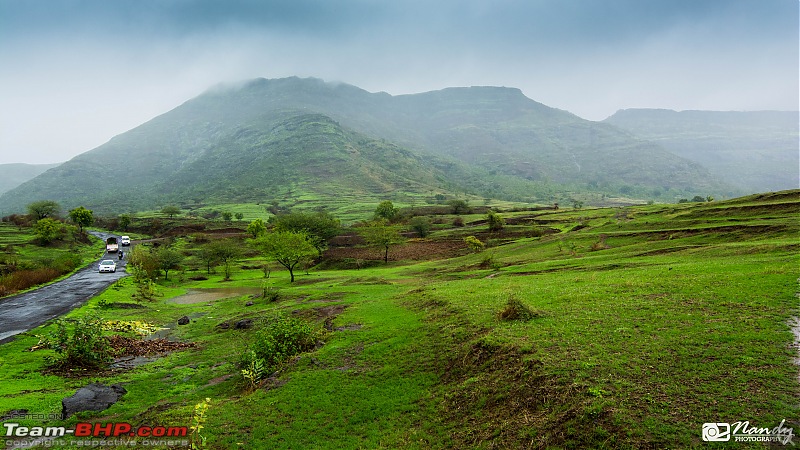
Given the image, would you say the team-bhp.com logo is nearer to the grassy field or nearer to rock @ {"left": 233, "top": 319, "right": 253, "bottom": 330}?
the grassy field

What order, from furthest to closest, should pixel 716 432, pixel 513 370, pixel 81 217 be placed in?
pixel 81 217
pixel 513 370
pixel 716 432

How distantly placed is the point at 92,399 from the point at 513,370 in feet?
60.1

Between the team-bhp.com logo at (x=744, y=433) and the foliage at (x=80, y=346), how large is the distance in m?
28.2

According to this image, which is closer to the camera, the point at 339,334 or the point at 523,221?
the point at 339,334

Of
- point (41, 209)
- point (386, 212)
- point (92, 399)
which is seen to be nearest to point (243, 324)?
point (92, 399)

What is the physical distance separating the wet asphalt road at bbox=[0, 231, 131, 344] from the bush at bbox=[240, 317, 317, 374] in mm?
18109

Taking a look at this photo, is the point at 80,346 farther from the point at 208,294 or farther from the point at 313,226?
the point at 313,226

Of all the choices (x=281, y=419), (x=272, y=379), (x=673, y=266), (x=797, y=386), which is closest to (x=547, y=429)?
(x=797, y=386)

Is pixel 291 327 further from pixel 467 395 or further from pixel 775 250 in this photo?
pixel 775 250

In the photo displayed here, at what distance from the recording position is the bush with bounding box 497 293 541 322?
1915cm

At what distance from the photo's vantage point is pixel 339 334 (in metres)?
24.0

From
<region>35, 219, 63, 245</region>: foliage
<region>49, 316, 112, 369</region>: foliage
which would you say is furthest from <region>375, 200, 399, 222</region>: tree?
<region>49, 316, 112, 369</region>: foliage

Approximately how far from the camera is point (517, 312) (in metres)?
19.4

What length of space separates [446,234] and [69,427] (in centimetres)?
8592
